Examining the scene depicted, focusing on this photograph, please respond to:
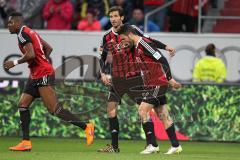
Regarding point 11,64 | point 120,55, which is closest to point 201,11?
point 120,55

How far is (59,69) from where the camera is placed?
67.0 ft

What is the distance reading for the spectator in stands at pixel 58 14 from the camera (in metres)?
20.8

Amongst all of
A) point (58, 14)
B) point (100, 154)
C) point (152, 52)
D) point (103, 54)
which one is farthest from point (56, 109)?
point (58, 14)

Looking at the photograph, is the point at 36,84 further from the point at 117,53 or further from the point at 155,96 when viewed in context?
the point at 155,96

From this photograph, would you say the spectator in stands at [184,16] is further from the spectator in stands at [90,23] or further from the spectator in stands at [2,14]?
the spectator in stands at [2,14]

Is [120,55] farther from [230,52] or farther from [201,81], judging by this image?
[230,52]

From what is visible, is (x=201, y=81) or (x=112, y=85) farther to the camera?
(x=201, y=81)

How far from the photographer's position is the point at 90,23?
20.9 metres

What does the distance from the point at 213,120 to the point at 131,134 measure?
5.39ft

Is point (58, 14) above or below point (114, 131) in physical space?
above

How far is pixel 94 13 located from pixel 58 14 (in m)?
0.87

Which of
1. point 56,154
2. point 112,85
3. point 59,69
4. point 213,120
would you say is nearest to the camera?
point 56,154

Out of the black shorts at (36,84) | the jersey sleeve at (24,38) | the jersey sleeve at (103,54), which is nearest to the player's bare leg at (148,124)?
the jersey sleeve at (103,54)

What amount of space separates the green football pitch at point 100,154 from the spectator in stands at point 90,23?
4.31m
